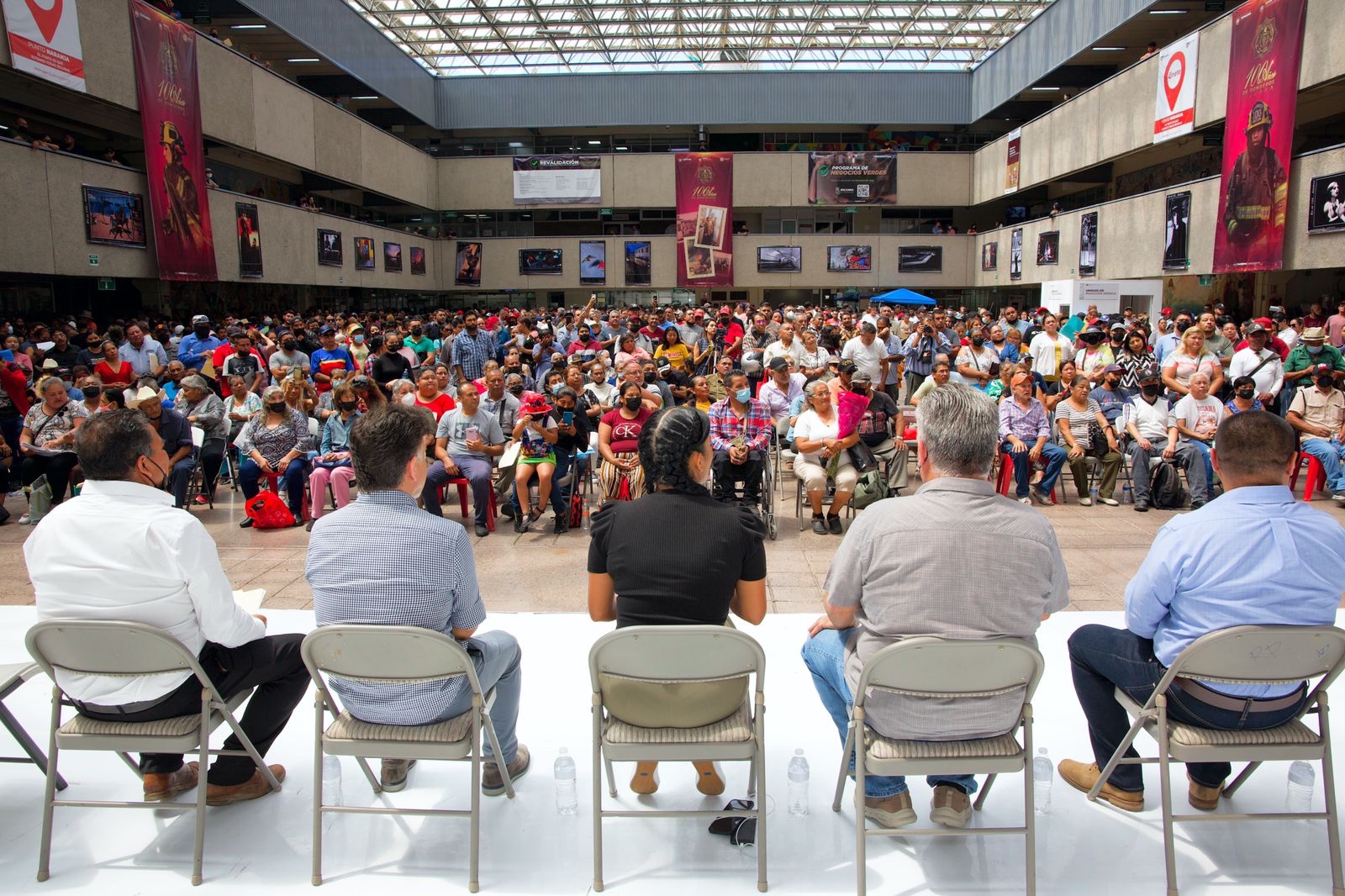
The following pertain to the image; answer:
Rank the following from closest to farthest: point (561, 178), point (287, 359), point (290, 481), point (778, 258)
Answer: point (290, 481) → point (287, 359) → point (561, 178) → point (778, 258)

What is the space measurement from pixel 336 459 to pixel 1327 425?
9.24m

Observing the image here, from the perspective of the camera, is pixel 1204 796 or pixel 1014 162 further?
pixel 1014 162

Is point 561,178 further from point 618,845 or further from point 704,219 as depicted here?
point 618,845

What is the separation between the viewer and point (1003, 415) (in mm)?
8508

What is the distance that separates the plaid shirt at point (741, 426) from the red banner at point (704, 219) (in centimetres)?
2775

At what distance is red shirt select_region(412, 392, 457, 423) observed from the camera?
8344 mm

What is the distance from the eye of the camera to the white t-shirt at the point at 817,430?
7.55 m

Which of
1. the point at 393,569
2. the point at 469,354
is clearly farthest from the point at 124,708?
the point at 469,354

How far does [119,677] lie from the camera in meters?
2.64

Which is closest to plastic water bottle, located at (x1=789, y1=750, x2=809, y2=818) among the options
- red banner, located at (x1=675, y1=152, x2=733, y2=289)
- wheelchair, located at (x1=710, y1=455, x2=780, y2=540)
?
wheelchair, located at (x1=710, y1=455, x2=780, y2=540)

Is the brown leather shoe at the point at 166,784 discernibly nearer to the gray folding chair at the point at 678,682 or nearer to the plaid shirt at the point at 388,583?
the plaid shirt at the point at 388,583

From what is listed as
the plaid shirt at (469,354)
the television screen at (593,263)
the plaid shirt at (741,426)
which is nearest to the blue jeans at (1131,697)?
the plaid shirt at (741,426)

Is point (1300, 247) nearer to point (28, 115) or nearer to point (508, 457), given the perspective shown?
point (508, 457)

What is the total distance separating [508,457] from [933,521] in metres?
5.71
